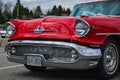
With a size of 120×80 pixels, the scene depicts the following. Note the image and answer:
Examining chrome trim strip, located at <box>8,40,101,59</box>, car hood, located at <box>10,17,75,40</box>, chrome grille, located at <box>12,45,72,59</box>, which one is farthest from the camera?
car hood, located at <box>10,17,75,40</box>

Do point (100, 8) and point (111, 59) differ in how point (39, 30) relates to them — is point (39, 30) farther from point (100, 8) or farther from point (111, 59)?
point (100, 8)

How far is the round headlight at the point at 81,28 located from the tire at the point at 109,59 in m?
0.46

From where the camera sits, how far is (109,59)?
604cm

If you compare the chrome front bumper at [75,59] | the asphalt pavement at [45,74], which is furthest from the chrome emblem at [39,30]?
the asphalt pavement at [45,74]

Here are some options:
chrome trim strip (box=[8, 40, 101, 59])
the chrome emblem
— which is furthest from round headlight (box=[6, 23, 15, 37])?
chrome trim strip (box=[8, 40, 101, 59])

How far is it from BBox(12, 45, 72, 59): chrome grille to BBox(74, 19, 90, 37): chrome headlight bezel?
1.12ft

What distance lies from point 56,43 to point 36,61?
0.54 m

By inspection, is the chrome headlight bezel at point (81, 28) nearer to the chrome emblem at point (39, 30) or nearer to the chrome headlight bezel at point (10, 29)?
the chrome emblem at point (39, 30)

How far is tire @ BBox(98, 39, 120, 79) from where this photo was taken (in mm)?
5746

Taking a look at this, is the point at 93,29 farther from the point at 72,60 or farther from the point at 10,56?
the point at 10,56

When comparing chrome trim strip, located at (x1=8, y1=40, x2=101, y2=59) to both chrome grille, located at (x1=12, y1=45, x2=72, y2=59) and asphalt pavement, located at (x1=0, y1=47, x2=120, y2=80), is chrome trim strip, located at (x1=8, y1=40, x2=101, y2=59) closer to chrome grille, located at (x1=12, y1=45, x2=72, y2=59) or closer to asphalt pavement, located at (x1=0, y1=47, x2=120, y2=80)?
chrome grille, located at (x1=12, y1=45, x2=72, y2=59)

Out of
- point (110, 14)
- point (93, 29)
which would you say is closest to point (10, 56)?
point (93, 29)

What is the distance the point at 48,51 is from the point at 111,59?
1.25 meters

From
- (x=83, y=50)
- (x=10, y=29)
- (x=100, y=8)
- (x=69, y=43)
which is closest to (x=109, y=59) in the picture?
(x=83, y=50)
